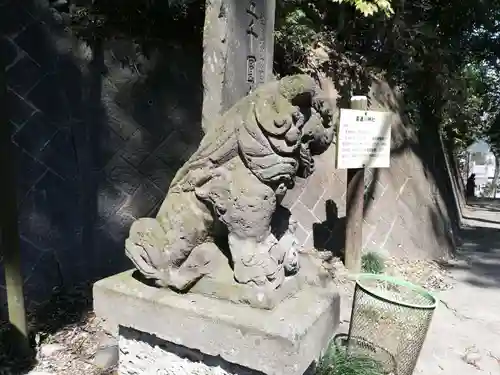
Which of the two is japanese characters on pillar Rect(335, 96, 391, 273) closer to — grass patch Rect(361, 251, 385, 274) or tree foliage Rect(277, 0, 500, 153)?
grass patch Rect(361, 251, 385, 274)

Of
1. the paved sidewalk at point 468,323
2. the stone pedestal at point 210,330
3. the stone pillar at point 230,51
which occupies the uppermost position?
the stone pillar at point 230,51

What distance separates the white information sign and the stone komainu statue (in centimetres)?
192

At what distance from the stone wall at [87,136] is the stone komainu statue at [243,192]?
168 cm

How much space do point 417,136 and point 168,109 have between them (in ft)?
11.2

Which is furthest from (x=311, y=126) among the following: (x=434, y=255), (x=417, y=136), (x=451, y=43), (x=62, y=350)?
(x=451, y=43)

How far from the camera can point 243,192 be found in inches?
61.8

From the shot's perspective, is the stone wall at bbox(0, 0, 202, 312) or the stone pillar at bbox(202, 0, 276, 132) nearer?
the stone pillar at bbox(202, 0, 276, 132)

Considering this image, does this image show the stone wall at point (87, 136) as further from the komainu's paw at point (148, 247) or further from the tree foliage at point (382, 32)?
the komainu's paw at point (148, 247)

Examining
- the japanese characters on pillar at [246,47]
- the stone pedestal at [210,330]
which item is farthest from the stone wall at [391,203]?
the stone pedestal at [210,330]

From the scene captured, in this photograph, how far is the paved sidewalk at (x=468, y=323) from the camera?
2729 mm

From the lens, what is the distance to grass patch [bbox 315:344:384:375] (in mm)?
2010

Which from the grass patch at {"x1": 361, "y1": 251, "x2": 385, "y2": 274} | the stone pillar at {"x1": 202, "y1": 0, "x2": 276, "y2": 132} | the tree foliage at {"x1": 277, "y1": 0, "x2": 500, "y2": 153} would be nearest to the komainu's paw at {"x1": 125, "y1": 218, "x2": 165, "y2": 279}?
the stone pillar at {"x1": 202, "y1": 0, "x2": 276, "y2": 132}

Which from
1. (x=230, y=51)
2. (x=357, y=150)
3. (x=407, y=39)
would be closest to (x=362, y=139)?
(x=357, y=150)

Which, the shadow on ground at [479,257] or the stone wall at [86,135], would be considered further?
the shadow on ground at [479,257]
